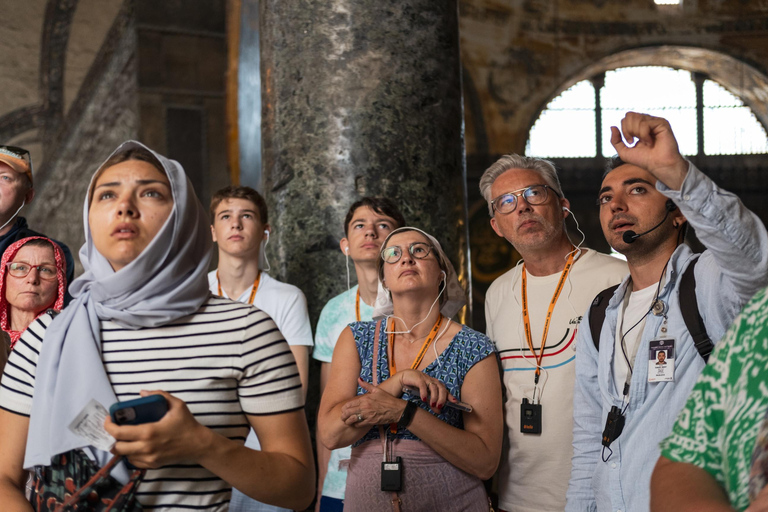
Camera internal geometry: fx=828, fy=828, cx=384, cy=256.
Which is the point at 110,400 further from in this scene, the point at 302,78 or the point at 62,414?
the point at 302,78

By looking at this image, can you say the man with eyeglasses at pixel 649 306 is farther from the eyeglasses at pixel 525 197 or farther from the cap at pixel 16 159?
the cap at pixel 16 159

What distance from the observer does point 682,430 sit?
55.2 inches

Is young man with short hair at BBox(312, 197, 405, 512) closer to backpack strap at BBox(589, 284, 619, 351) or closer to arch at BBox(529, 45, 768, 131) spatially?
backpack strap at BBox(589, 284, 619, 351)

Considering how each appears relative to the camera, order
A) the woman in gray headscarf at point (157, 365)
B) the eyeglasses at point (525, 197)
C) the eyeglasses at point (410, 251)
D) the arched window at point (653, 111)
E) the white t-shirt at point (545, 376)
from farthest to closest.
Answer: the arched window at point (653, 111)
the eyeglasses at point (525, 197)
the eyeglasses at point (410, 251)
the white t-shirt at point (545, 376)
the woman in gray headscarf at point (157, 365)

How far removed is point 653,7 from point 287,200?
42.5ft

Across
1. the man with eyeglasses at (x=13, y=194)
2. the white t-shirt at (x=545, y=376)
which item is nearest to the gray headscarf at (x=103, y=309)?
the white t-shirt at (x=545, y=376)

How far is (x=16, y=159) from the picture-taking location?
349cm

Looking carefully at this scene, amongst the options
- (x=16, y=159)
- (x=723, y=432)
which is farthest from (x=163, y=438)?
(x=16, y=159)

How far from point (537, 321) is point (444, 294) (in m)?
0.35

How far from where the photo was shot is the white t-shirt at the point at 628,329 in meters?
2.44

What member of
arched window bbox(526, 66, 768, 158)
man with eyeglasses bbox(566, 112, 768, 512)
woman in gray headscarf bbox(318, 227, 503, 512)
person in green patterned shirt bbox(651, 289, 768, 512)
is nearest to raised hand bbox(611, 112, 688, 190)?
man with eyeglasses bbox(566, 112, 768, 512)

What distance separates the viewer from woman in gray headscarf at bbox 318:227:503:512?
2572 millimetres

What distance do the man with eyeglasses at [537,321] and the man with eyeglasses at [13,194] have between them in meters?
1.79

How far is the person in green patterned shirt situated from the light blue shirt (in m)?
0.73
